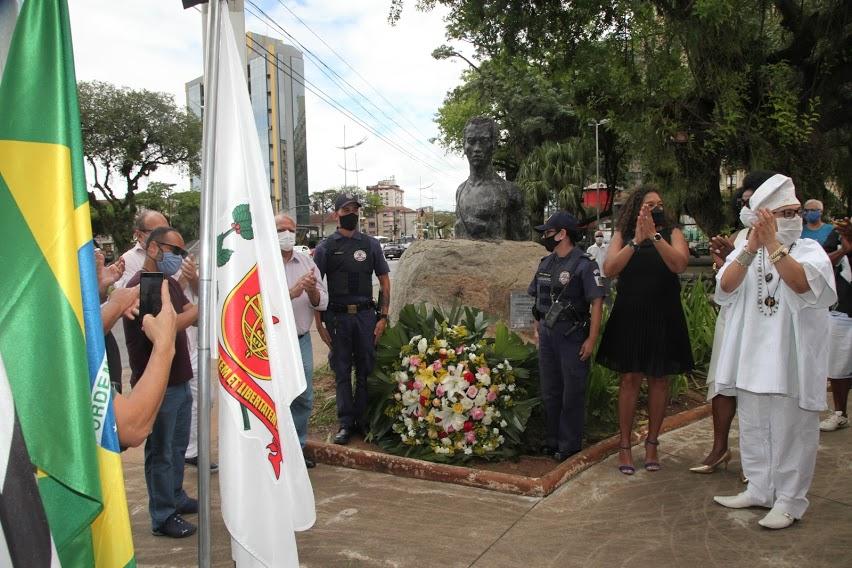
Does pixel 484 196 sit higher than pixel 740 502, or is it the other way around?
pixel 484 196

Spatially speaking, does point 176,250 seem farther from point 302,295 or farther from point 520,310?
point 520,310

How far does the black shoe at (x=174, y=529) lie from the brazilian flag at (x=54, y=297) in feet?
7.68

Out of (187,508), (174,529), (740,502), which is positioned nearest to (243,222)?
(174,529)

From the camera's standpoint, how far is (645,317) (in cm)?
447

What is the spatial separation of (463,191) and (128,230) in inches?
1308

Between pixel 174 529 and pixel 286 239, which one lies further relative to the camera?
pixel 286 239

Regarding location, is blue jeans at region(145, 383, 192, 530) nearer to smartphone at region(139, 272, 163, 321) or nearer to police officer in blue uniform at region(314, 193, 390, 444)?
smartphone at region(139, 272, 163, 321)

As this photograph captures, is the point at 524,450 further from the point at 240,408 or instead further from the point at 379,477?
the point at 240,408

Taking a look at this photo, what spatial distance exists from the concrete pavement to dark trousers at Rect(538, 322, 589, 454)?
1.06 ft

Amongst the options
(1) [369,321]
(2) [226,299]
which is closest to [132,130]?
(1) [369,321]

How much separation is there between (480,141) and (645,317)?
10.1ft

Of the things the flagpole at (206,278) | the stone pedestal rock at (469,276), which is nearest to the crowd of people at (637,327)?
the flagpole at (206,278)

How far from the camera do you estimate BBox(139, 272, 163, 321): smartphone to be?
254 cm

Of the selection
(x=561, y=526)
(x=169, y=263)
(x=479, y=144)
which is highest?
(x=479, y=144)
